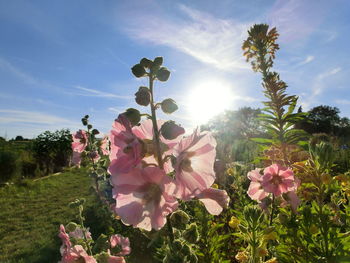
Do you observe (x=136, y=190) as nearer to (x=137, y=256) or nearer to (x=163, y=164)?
(x=163, y=164)

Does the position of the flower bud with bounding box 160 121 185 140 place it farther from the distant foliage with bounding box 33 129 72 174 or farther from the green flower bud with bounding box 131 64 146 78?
the distant foliage with bounding box 33 129 72 174

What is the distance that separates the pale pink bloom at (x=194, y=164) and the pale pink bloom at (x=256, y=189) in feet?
3.69

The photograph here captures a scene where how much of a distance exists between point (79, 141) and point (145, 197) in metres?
2.75

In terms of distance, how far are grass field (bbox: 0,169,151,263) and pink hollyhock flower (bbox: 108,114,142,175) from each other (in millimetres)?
3043

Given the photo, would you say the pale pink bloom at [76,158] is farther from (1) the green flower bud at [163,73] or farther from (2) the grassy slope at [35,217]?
(1) the green flower bud at [163,73]

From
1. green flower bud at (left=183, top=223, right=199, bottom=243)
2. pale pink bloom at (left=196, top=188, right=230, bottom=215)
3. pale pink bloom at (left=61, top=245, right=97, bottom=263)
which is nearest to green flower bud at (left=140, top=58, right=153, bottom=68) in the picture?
pale pink bloom at (left=196, top=188, right=230, bottom=215)

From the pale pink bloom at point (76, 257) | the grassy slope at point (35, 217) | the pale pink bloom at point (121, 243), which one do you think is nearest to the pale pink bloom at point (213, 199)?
the pale pink bloom at point (76, 257)

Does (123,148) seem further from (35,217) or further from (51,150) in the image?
(51,150)

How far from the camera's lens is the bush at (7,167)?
49.1 ft

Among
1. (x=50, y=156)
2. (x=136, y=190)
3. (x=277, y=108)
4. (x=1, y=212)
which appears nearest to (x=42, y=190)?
(x=1, y=212)

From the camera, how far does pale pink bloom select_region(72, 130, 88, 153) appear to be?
3457mm

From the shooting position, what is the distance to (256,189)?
2131 millimetres

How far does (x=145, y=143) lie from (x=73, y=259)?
0.94m

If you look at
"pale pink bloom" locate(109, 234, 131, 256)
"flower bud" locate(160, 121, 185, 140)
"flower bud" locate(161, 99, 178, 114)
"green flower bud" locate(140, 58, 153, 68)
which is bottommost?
"pale pink bloom" locate(109, 234, 131, 256)
